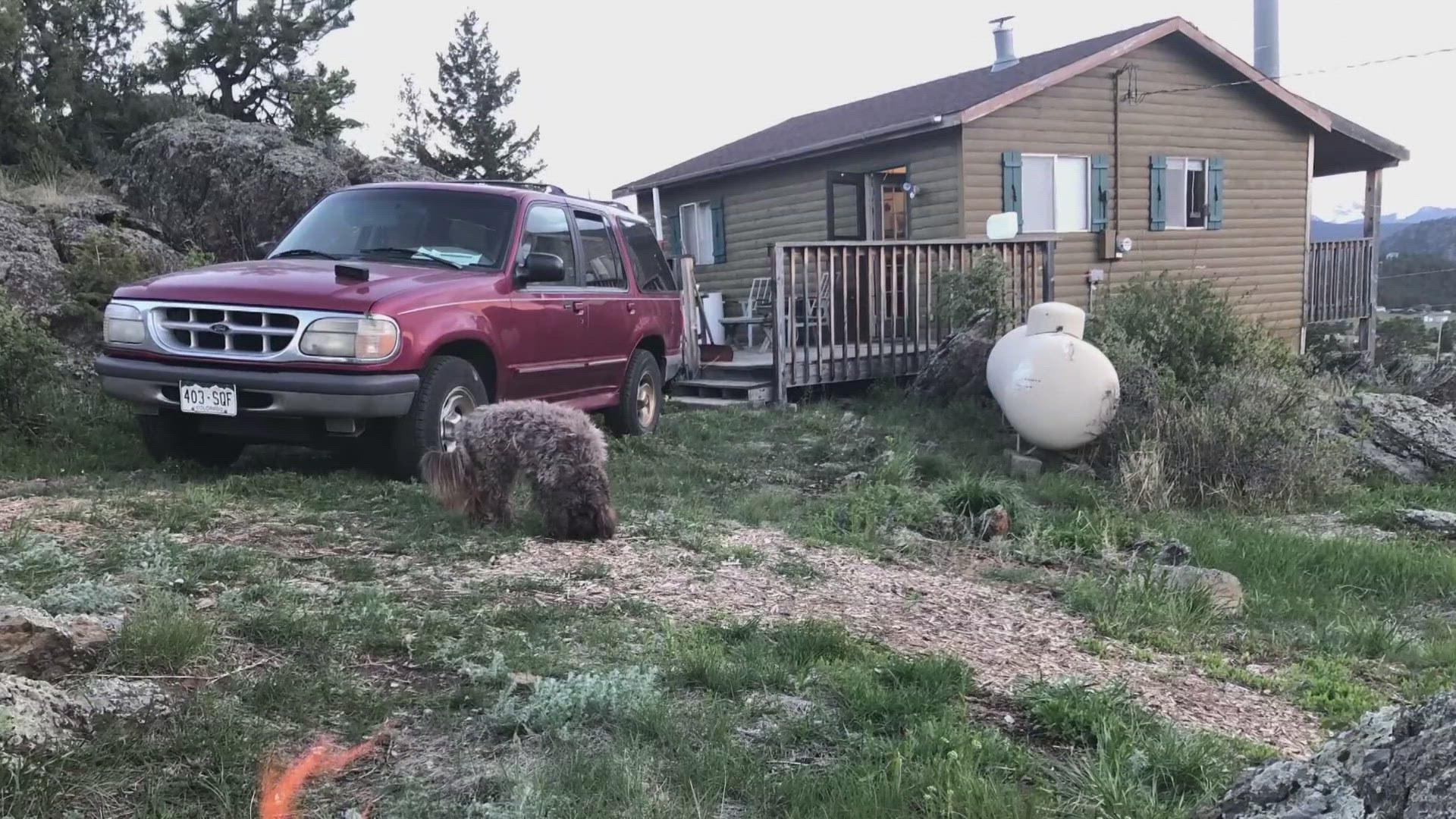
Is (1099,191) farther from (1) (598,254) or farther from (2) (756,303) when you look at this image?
(1) (598,254)

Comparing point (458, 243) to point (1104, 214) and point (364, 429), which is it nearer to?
point (364, 429)

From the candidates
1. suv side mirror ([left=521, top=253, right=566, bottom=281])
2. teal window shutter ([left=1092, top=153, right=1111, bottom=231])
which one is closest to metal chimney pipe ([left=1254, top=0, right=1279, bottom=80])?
teal window shutter ([left=1092, top=153, right=1111, bottom=231])

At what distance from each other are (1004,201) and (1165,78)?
4.48 metres

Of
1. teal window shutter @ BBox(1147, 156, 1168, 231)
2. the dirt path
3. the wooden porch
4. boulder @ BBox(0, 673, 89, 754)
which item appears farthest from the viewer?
teal window shutter @ BBox(1147, 156, 1168, 231)

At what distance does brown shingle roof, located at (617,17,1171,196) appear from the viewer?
15.8 m

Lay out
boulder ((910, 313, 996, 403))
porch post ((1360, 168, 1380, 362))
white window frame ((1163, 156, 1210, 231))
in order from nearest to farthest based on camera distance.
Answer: boulder ((910, 313, 996, 403))
white window frame ((1163, 156, 1210, 231))
porch post ((1360, 168, 1380, 362))

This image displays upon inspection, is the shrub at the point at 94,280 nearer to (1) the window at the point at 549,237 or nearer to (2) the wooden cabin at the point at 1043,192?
(1) the window at the point at 549,237

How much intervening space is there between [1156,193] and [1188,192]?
1057 millimetres

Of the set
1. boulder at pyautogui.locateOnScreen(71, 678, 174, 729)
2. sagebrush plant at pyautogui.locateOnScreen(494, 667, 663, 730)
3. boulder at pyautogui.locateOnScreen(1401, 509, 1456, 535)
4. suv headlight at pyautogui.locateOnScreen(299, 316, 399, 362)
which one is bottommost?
boulder at pyautogui.locateOnScreen(1401, 509, 1456, 535)

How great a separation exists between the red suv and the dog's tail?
76 centimetres

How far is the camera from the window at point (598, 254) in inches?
305

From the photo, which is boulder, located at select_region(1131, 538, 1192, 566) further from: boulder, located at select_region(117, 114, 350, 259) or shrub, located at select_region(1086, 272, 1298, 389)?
boulder, located at select_region(117, 114, 350, 259)

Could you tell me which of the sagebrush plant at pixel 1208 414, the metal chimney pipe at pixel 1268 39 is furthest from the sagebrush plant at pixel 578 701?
the metal chimney pipe at pixel 1268 39

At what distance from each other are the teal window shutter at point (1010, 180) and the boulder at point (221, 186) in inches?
363
